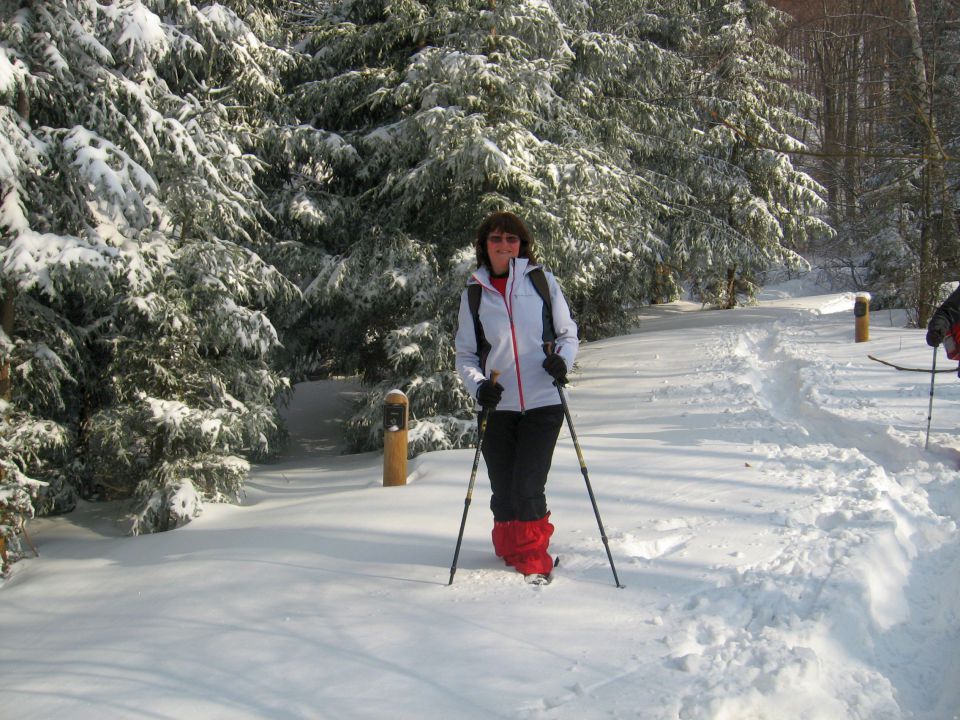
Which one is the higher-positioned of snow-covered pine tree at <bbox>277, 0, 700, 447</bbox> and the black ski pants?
snow-covered pine tree at <bbox>277, 0, 700, 447</bbox>

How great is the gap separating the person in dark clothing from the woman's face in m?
4.18

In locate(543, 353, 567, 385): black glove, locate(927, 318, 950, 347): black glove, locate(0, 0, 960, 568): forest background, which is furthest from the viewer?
locate(927, 318, 950, 347): black glove

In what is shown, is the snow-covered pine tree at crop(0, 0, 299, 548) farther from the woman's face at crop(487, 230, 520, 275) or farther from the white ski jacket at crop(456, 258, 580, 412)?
the white ski jacket at crop(456, 258, 580, 412)

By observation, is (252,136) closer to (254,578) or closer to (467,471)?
(467,471)

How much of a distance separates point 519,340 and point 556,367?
0.31m

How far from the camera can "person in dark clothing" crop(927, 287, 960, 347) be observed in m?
6.28

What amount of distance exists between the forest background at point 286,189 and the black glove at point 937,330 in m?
1.47

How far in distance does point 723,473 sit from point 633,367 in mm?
6208

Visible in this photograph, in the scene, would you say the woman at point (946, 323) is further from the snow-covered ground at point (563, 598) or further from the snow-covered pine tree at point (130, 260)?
the snow-covered pine tree at point (130, 260)

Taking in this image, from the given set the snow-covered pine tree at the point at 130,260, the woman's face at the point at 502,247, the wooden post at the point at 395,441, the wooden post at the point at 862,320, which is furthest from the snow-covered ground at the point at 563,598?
the wooden post at the point at 862,320

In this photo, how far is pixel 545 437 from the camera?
13.3ft

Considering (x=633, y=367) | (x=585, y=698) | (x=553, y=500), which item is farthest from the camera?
(x=633, y=367)

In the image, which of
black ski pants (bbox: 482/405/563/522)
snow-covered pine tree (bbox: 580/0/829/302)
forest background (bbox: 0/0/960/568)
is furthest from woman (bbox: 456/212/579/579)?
snow-covered pine tree (bbox: 580/0/829/302)

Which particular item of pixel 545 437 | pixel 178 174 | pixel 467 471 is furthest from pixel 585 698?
pixel 178 174
